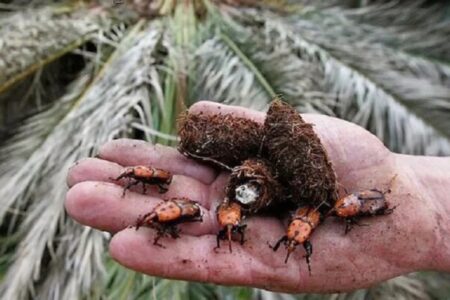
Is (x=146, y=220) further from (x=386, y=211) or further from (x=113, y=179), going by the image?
(x=386, y=211)

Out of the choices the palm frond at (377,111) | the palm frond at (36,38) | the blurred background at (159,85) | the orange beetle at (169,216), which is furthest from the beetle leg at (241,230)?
the palm frond at (36,38)

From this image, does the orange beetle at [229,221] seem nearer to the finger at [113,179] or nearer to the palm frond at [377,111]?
the finger at [113,179]

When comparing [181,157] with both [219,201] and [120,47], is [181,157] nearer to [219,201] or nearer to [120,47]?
[219,201]

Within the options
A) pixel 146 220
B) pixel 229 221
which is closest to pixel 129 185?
pixel 146 220

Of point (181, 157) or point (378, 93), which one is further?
point (378, 93)

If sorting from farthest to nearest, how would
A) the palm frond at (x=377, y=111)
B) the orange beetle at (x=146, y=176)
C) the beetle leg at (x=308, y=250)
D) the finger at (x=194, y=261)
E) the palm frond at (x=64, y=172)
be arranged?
1. the palm frond at (x=377, y=111)
2. the palm frond at (x=64, y=172)
3. the orange beetle at (x=146, y=176)
4. the beetle leg at (x=308, y=250)
5. the finger at (x=194, y=261)

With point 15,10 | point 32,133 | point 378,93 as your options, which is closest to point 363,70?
→ point 378,93
